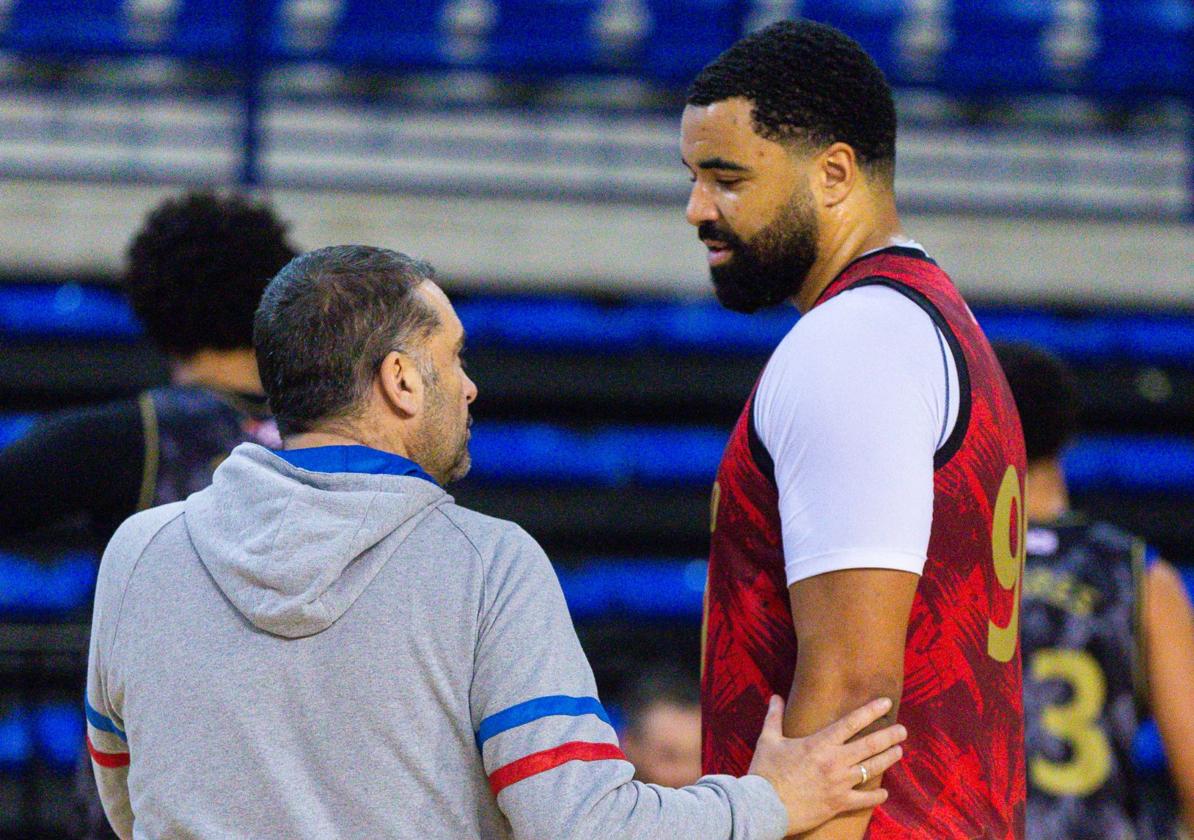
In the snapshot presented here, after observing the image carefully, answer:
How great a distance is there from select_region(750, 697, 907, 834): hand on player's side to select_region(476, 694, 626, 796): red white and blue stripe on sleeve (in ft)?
0.71

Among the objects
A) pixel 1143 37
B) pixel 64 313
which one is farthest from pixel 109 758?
pixel 1143 37

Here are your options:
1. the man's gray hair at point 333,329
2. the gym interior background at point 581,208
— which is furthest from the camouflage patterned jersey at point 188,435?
the gym interior background at point 581,208

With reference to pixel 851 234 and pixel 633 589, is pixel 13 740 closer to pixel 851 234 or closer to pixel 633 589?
pixel 633 589

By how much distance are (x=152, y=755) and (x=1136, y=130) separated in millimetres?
6206

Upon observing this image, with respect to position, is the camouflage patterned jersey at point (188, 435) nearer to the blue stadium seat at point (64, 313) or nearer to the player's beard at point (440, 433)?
the player's beard at point (440, 433)

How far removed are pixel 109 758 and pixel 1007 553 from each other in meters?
1.16

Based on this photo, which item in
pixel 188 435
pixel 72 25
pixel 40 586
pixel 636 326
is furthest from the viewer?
pixel 636 326

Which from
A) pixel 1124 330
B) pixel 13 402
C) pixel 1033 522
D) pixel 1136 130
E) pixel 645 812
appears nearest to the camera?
pixel 645 812

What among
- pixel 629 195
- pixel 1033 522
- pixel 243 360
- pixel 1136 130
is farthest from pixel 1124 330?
pixel 243 360

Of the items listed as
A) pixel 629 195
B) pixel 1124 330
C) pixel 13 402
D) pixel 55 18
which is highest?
pixel 55 18

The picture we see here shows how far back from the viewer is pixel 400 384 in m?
1.75

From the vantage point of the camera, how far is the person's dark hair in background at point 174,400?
2.52 m

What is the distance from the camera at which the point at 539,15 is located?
6555 millimetres

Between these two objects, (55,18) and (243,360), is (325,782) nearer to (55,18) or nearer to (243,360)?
(243,360)
